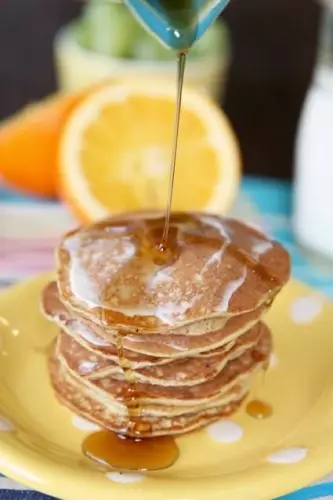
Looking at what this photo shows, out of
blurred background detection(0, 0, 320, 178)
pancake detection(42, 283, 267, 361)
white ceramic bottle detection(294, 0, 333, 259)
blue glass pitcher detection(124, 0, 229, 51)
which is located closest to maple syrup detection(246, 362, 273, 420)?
pancake detection(42, 283, 267, 361)

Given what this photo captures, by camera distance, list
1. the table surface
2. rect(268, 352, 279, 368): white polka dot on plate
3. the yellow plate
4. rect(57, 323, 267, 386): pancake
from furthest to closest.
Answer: the table surface, rect(268, 352, 279, 368): white polka dot on plate, rect(57, 323, 267, 386): pancake, the yellow plate

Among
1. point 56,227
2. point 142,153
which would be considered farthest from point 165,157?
point 56,227

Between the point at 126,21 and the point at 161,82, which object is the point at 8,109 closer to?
the point at 126,21

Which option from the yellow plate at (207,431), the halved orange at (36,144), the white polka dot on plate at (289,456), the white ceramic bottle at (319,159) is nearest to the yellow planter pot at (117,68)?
the halved orange at (36,144)

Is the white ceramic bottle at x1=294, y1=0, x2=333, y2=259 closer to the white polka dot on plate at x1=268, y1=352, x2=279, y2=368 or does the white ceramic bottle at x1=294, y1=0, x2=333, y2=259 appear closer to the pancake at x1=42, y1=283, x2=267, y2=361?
the white polka dot on plate at x1=268, y1=352, x2=279, y2=368

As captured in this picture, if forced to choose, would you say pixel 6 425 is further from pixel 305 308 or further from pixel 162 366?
pixel 305 308

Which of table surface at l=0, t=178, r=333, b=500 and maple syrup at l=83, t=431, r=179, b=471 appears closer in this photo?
maple syrup at l=83, t=431, r=179, b=471

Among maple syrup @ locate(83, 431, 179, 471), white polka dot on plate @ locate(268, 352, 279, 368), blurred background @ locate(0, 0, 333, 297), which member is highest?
blurred background @ locate(0, 0, 333, 297)
